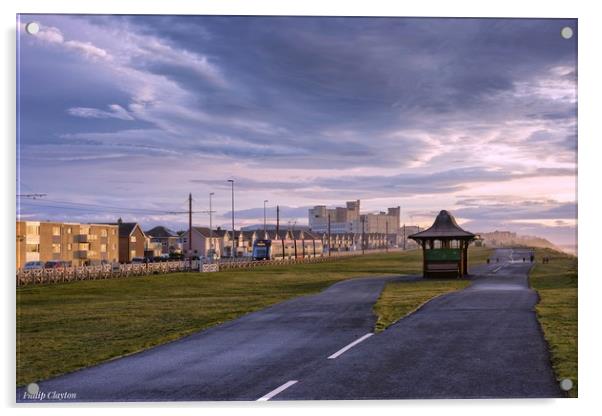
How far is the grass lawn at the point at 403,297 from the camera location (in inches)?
718

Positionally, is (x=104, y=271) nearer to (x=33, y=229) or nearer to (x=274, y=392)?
(x=33, y=229)

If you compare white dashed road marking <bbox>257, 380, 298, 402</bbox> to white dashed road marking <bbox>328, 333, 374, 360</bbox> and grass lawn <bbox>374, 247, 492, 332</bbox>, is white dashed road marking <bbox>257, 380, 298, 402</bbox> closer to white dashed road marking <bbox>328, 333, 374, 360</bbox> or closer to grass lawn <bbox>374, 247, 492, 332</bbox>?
white dashed road marking <bbox>328, 333, 374, 360</bbox>

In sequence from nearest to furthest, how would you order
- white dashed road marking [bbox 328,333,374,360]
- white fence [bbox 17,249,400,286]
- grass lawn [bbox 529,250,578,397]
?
grass lawn [bbox 529,250,578,397] → white dashed road marking [bbox 328,333,374,360] → white fence [bbox 17,249,400,286]

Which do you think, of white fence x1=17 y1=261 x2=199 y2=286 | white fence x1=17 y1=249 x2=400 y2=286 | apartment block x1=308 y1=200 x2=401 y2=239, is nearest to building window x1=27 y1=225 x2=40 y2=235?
apartment block x1=308 y1=200 x2=401 y2=239

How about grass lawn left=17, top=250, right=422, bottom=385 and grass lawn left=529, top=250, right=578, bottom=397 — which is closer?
grass lawn left=529, top=250, right=578, bottom=397

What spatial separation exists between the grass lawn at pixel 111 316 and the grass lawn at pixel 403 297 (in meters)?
4.22

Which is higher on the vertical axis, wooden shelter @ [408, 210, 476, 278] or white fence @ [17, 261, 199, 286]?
wooden shelter @ [408, 210, 476, 278]

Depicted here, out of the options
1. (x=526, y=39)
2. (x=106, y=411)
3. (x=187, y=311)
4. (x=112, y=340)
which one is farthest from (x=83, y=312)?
(x=526, y=39)

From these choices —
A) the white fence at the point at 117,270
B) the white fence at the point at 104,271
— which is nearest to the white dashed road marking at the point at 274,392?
the white fence at the point at 117,270

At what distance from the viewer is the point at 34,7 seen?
13.6 m

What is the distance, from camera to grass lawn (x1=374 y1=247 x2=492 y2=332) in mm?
18234

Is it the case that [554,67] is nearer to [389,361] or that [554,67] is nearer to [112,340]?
[389,361]

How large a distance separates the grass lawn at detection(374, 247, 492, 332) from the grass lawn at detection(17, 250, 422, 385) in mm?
4216

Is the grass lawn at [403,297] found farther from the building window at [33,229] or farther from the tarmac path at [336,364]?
the building window at [33,229]
